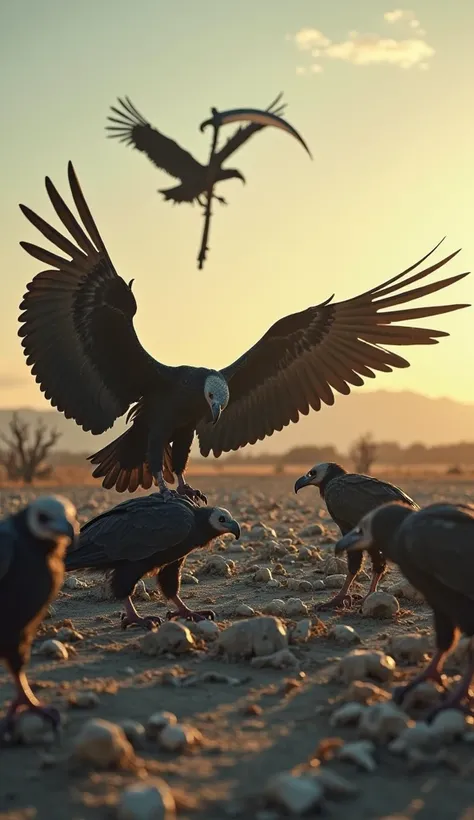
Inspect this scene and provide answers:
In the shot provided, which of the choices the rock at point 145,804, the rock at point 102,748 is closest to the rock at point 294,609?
the rock at point 102,748

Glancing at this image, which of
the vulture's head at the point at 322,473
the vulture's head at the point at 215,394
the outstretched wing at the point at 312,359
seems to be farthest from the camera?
the outstretched wing at the point at 312,359

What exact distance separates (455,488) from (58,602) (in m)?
19.9

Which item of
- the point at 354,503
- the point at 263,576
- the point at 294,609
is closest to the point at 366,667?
the point at 294,609

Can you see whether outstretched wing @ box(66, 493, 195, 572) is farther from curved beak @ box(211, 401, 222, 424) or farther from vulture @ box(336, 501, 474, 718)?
vulture @ box(336, 501, 474, 718)

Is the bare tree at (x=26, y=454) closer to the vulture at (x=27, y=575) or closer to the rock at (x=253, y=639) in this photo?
the rock at (x=253, y=639)

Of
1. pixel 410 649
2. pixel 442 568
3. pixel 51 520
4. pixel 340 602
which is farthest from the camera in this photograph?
pixel 340 602

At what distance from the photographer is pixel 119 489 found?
973cm

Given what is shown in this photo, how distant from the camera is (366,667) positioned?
5047 millimetres

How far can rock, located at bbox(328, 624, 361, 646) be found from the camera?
6.18 metres

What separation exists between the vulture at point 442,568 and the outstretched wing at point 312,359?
16.0 feet

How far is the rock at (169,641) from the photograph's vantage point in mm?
5734

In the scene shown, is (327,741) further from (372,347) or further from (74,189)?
(372,347)

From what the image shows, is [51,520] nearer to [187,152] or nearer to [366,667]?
[366,667]

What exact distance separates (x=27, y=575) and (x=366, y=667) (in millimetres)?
1900
